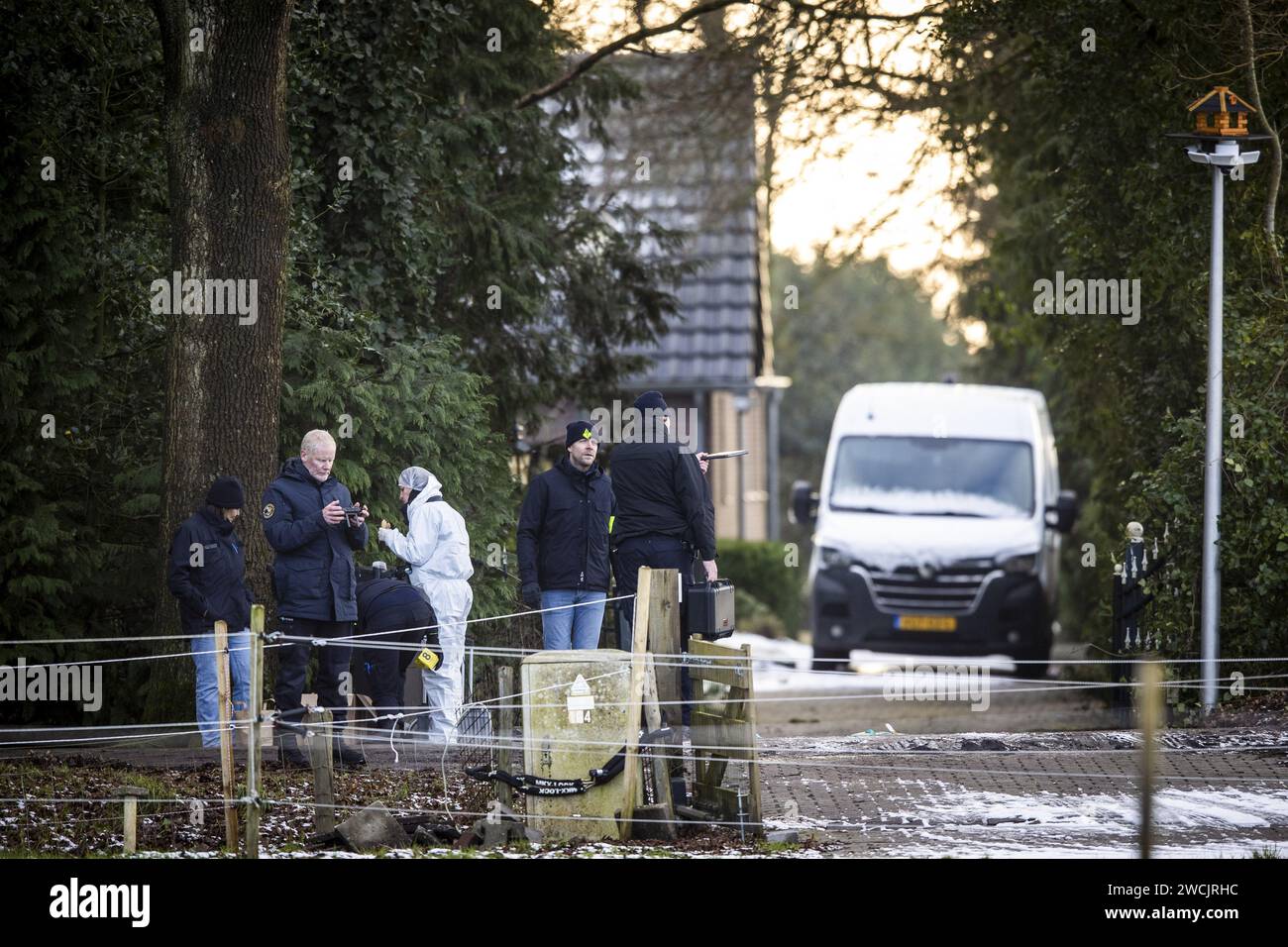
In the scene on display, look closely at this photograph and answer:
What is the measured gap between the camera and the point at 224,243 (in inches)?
484

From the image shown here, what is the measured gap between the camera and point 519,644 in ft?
45.0

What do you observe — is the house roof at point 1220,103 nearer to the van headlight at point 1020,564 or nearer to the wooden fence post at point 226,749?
the van headlight at point 1020,564

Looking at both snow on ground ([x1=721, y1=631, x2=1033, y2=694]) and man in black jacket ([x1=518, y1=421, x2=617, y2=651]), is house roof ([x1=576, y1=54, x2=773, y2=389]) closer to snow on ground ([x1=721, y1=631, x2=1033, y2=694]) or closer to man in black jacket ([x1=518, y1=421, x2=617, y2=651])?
snow on ground ([x1=721, y1=631, x2=1033, y2=694])

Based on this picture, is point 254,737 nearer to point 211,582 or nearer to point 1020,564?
point 211,582

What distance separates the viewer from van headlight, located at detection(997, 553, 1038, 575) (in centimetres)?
1844

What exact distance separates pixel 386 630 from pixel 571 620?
1227mm

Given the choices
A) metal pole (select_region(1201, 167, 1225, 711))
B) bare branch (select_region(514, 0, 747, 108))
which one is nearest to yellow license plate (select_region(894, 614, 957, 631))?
metal pole (select_region(1201, 167, 1225, 711))

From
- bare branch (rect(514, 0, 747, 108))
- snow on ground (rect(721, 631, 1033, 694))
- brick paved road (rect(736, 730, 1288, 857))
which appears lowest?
snow on ground (rect(721, 631, 1033, 694))

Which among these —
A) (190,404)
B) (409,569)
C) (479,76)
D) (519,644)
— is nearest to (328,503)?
(409,569)

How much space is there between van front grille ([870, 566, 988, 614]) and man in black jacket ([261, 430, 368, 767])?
8473mm

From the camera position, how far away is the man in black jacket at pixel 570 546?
11.7m

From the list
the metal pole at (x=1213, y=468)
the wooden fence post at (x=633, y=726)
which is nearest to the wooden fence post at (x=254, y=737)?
the wooden fence post at (x=633, y=726)
